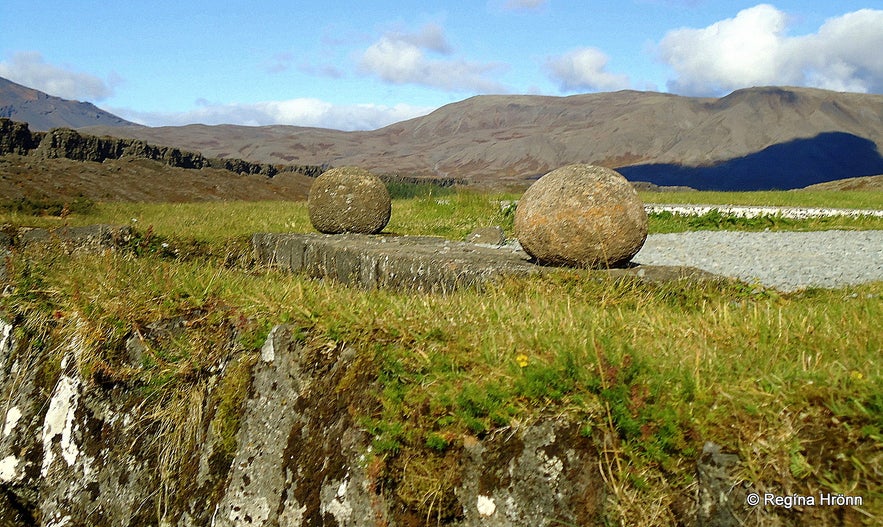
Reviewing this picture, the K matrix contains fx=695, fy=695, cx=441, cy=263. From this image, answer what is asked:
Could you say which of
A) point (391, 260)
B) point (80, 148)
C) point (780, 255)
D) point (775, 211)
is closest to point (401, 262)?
point (391, 260)

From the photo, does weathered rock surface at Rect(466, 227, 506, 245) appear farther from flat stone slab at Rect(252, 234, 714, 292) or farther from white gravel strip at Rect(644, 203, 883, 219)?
white gravel strip at Rect(644, 203, 883, 219)

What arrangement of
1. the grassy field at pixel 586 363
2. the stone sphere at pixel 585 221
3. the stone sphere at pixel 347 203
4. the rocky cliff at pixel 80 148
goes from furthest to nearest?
the rocky cliff at pixel 80 148
the stone sphere at pixel 347 203
the stone sphere at pixel 585 221
the grassy field at pixel 586 363

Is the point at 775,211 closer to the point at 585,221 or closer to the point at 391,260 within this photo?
the point at 585,221

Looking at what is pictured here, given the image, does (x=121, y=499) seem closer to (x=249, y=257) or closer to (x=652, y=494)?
(x=652, y=494)

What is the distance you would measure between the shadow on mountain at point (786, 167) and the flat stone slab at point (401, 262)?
164956 mm

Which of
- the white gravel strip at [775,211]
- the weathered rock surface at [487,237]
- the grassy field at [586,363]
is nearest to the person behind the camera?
the grassy field at [586,363]

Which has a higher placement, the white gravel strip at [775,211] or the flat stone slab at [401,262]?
the white gravel strip at [775,211]

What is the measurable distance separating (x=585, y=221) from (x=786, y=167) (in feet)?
626

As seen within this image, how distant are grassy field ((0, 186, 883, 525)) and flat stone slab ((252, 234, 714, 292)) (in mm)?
465

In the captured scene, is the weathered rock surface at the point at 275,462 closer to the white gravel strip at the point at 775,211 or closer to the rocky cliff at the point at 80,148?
the white gravel strip at the point at 775,211

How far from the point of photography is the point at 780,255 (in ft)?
36.4

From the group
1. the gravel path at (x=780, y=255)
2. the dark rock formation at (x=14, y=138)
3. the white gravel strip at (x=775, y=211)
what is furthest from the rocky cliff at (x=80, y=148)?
the gravel path at (x=780, y=255)

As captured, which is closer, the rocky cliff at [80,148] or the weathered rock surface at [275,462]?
the weathered rock surface at [275,462]

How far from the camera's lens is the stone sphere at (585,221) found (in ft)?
25.0
